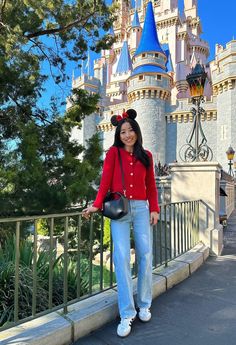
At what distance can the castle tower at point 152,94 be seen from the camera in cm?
3266

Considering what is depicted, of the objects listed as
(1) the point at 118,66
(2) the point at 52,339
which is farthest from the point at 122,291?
(1) the point at 118,66

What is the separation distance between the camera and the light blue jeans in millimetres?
2326

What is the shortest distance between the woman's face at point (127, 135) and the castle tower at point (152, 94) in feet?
99.8

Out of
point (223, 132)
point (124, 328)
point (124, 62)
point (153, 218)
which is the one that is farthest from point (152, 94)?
point (124, 328)

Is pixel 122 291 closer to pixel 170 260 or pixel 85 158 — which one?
pixel 170 260

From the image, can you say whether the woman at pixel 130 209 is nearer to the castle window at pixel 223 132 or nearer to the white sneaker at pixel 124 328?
the white sneaker at pixel 124 328

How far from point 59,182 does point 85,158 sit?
0.81 m

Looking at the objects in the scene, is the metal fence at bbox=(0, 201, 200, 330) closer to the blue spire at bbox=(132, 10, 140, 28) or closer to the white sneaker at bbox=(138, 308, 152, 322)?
the white sneaker at bbox=(138, 308, 152, 322)

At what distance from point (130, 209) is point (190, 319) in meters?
1.09

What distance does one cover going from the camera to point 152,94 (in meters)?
32.7

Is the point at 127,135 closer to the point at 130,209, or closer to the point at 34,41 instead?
the point at 130,209

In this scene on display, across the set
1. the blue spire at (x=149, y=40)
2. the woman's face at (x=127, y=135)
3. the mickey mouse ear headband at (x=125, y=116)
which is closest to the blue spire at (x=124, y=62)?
the blue spire at (x=149, y=40)

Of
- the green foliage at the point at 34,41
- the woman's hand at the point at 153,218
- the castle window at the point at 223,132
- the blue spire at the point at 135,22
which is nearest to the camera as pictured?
the woman's hand at the point at 153,218

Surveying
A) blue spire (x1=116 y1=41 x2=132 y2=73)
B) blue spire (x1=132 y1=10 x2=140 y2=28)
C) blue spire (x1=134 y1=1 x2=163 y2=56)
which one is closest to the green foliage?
blue spire (x1=134 y1=1 x2=163 y2=56)
